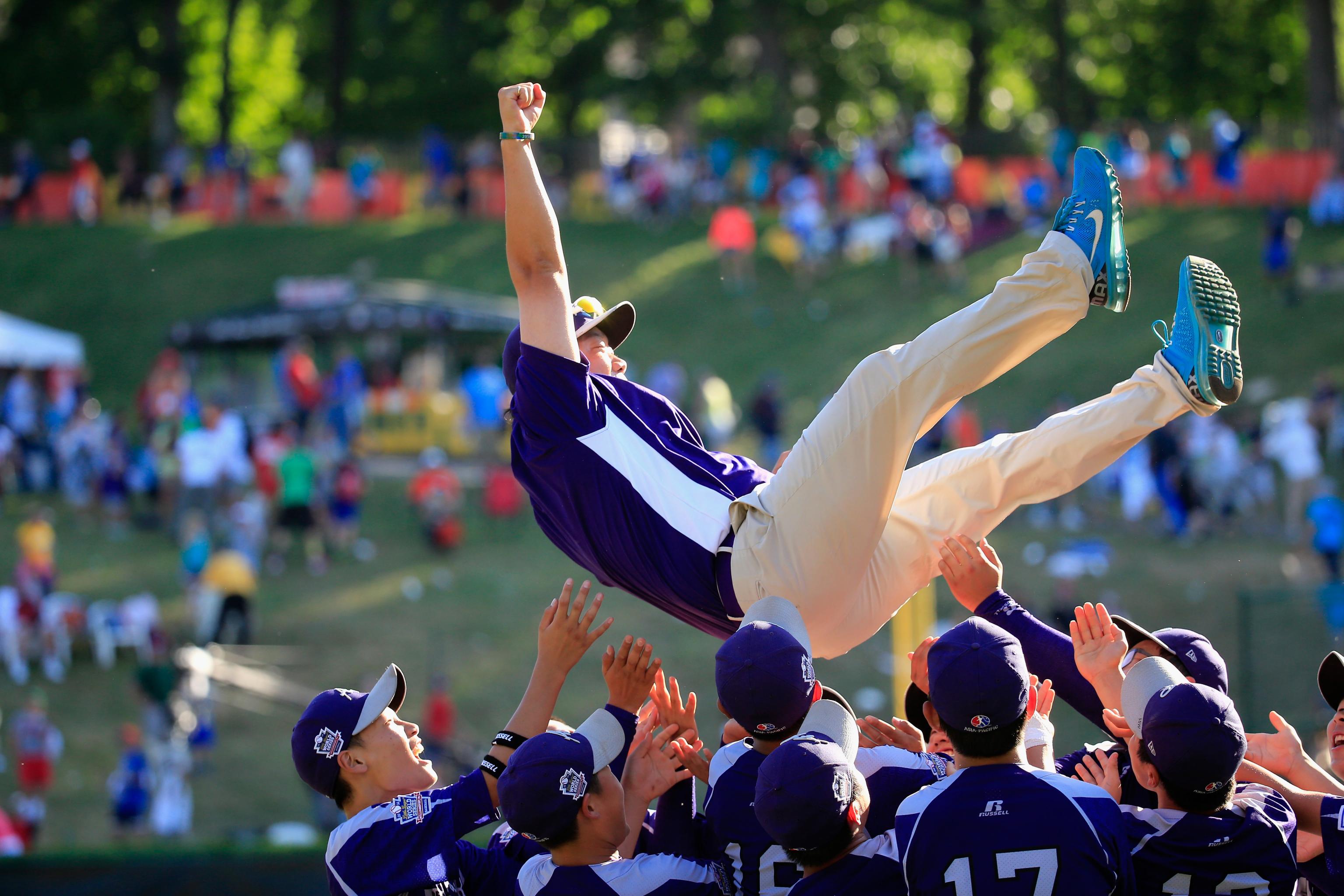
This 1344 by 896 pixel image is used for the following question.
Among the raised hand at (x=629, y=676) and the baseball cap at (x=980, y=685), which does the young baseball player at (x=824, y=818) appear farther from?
the raised hand at (x=629, y=676)

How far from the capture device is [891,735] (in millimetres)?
3445

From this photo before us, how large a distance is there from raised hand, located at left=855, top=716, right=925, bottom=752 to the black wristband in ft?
2.67

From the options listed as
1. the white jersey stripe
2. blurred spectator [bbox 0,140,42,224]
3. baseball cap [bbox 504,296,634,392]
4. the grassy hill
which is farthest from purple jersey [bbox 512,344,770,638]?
blurred spectator [bbox 0,140,42,224]

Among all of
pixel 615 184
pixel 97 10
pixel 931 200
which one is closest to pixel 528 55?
pixel 615 184

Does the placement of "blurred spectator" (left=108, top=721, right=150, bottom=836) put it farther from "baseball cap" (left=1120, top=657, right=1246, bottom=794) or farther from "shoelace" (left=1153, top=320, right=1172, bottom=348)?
"baseball cap" (left=1120, top=657, right=1246, bottom=794)

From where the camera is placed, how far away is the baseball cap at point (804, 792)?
2680 millimetres

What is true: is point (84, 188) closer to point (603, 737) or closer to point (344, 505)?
point (344, 505)

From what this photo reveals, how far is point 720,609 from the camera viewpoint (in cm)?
386

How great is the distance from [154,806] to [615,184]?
17582 mm

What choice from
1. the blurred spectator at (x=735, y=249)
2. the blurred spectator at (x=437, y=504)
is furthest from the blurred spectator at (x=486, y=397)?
the blurred spectator at (x=735, y=249)

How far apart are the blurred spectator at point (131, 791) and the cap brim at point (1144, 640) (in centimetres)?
1079

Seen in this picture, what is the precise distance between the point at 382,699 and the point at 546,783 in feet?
2.07

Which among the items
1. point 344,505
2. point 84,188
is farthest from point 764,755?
point 84,188

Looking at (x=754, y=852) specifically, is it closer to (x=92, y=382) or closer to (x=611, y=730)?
(x=611, y=730)
